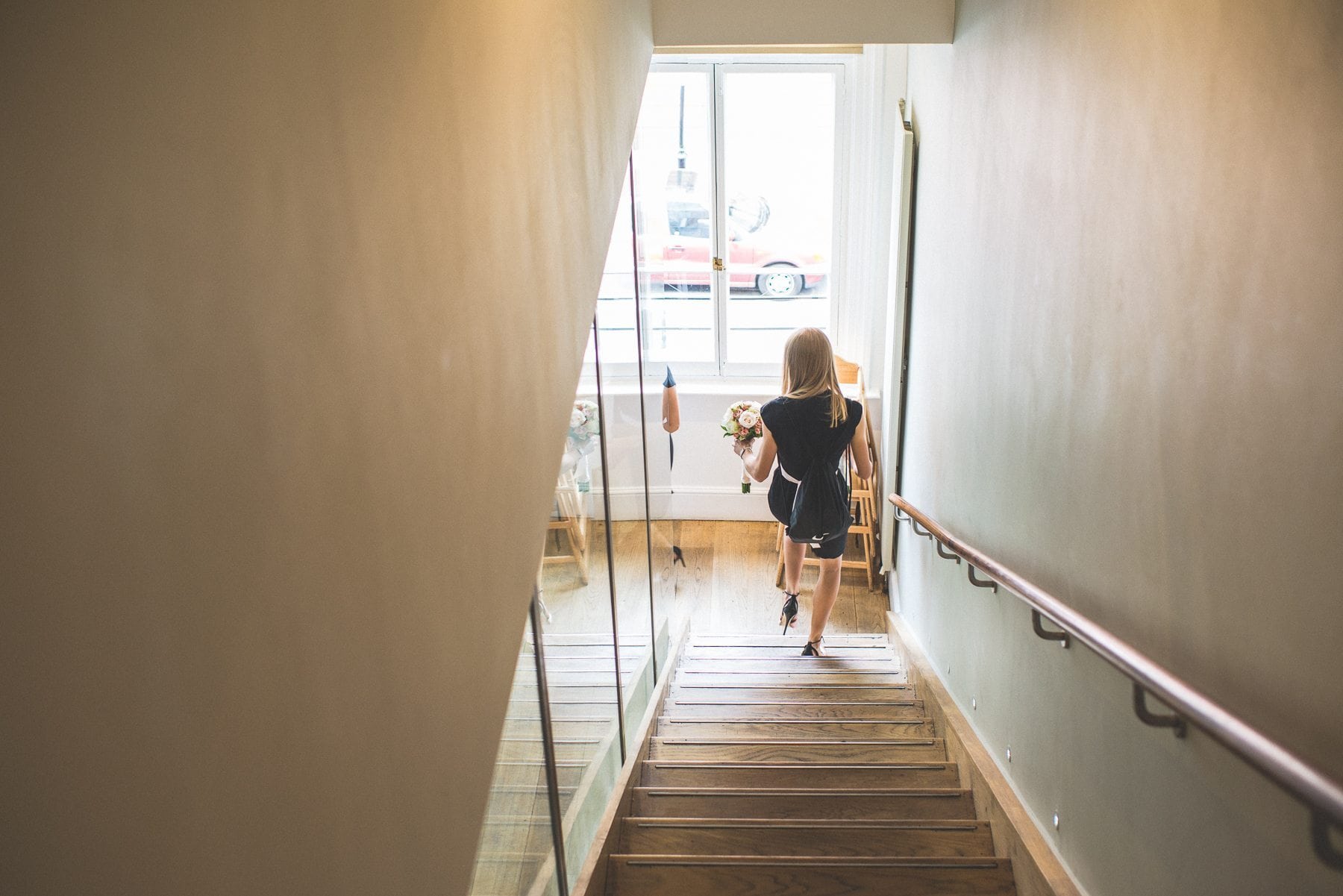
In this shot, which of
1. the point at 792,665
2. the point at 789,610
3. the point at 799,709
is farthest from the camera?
the point at 789,610

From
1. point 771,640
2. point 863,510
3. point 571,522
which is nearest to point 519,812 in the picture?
point 571,522

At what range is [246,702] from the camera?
0.91 m

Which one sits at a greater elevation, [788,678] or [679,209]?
[679,209]

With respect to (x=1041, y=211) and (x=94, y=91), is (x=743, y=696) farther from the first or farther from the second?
(x=94, y=91)

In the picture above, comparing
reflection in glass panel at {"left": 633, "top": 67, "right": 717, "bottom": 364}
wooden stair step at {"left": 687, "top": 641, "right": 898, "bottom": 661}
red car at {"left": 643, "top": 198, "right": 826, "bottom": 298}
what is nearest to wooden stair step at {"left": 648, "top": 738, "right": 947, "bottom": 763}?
wooden stair step at {"left": 687, "top": 641, "right": 898, "bottom": 661}

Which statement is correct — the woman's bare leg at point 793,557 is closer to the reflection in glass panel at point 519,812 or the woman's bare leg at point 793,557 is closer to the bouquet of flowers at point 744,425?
the bouquet of flowers at point 744,425

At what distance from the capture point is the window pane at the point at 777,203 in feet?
24.3

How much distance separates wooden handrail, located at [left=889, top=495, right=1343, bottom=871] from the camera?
4.73ft

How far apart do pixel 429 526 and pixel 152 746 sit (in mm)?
720

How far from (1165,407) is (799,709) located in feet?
9.57

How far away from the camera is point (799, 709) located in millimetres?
4688

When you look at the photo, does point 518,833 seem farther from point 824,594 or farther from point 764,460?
point 824,594

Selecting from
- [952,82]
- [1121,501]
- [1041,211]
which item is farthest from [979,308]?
[1121,501]

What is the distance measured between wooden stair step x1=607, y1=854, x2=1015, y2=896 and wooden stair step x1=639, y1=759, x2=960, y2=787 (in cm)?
64
